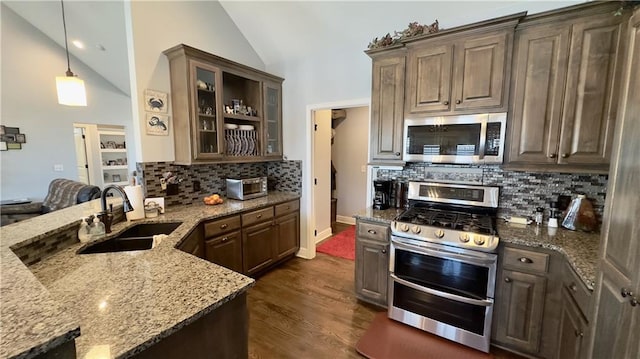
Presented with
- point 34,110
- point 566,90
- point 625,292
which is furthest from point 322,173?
point 34,110

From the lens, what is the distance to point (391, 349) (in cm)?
208

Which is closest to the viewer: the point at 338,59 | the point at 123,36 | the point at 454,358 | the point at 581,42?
the point at 581,42

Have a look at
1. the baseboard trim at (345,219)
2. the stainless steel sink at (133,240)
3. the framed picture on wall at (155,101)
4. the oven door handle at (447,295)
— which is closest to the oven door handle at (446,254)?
the oven door handle at (447,295)

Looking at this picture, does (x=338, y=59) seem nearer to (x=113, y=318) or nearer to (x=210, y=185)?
(x=210, y=185)

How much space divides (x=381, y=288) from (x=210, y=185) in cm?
229

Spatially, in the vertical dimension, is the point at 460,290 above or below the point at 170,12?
below

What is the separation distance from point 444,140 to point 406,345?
1.73m

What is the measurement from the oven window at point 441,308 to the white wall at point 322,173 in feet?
6.83

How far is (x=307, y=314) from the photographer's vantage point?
253 centimetres

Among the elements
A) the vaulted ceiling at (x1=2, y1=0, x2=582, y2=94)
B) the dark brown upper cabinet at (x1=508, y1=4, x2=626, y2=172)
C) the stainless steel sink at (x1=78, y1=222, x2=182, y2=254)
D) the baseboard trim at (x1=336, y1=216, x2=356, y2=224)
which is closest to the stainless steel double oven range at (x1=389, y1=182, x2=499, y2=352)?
the dark brown upper cabinet at (x1=508, y1=4, x2=626, y2=172)

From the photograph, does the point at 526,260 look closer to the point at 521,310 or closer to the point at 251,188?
the point at 521,310

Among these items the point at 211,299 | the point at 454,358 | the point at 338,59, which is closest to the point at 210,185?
the point at 338,59

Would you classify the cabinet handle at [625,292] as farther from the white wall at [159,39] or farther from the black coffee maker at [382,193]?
the white wall at [159,39]

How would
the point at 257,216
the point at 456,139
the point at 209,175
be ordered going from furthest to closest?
the point at 209,175 < the point at 257,216 < the point at 456,139
